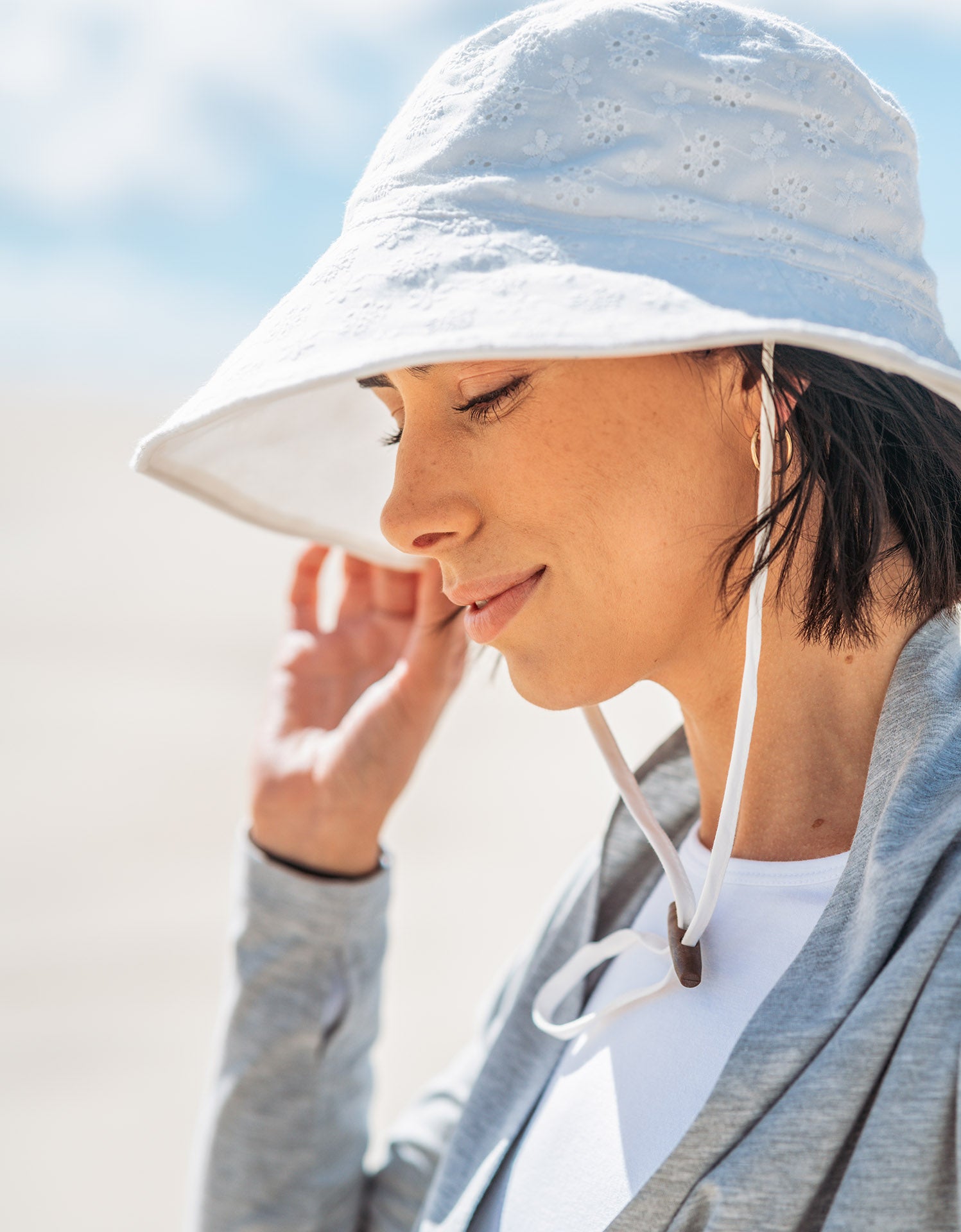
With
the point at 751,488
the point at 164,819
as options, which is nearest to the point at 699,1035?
the point at 751,488

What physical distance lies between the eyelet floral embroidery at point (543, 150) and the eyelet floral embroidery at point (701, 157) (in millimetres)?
108

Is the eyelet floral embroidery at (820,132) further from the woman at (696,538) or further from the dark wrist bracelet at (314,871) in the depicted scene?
the dark wrist bracelet at (314,871)

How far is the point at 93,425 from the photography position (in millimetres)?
23000

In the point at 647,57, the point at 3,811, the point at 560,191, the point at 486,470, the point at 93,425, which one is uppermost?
the point at 93,425

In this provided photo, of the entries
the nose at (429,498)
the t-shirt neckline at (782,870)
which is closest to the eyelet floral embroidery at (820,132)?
the nose at (429,498)

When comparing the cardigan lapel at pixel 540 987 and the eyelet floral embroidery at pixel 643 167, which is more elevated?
the eyelet floral embroidery at pixel 643 167

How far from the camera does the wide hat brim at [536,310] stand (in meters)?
0.97

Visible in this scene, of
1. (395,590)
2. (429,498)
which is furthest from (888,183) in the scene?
(395,590)

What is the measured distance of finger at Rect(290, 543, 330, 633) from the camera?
2.23m

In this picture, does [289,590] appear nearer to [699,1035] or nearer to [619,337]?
[699,1035]

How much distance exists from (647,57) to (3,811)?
5556mm

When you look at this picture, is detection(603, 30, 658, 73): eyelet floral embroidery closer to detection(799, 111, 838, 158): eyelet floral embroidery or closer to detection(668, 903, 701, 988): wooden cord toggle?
detection(799, 111, 838, 158): eyelet floral embroidery

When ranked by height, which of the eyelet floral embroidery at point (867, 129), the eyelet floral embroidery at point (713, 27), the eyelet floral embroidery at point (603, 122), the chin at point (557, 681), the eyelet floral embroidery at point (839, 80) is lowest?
the chin at point (557, 681)

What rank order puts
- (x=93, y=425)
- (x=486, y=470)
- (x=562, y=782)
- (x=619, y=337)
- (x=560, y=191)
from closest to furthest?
(x=619, y=337)
(x=560, y=191)
(x=486, y=470)
(x=562, y=782)
(x=93, y=425)
